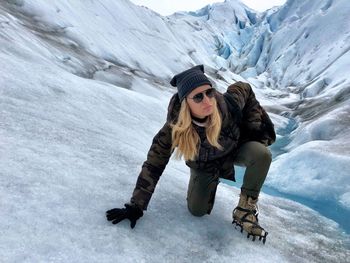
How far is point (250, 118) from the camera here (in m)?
5.34

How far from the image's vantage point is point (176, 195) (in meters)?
5.86

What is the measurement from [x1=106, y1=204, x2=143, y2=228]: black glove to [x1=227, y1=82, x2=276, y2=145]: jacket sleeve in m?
1.70

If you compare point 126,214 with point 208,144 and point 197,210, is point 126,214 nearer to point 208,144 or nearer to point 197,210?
point 197,210

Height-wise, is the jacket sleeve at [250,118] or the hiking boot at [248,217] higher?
the jacket sleeve at [250,118]

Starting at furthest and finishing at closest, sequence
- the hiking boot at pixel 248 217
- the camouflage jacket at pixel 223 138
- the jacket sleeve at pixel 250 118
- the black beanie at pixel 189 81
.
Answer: the jacket sleeve at pixel 250 118 < the hiking boot at pixel 248 217 < the camouflage jacket at pixel 223 138 < the black beanie at pixel 189 81

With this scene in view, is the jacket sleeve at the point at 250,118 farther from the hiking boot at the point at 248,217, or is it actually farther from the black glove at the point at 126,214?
the black glove at the point at 126,214

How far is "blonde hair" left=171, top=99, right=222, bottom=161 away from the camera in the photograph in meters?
4.64

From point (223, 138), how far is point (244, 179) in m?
0.58

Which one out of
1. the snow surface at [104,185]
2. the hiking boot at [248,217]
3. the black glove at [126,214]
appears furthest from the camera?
the hiking boot at [248,217]

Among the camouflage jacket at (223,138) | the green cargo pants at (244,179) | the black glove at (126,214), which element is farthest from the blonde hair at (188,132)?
the black glove at (126,214)

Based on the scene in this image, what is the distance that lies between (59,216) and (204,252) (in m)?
1.59

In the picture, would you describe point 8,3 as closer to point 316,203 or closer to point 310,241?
point 316,203

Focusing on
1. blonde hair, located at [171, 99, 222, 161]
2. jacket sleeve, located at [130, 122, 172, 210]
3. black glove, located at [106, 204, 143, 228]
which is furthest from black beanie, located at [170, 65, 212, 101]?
black glove, located at [106, 204, 143, 228]

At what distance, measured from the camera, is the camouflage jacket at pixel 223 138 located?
4.77m
